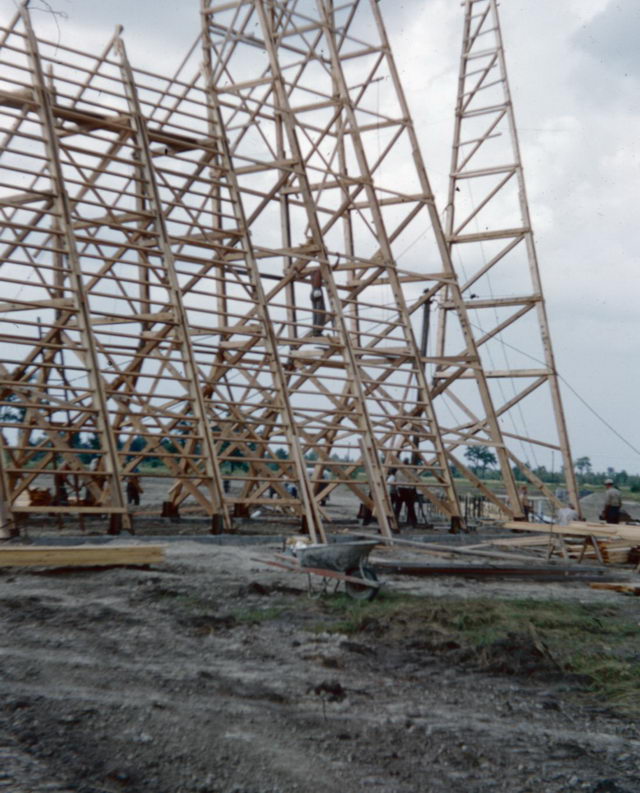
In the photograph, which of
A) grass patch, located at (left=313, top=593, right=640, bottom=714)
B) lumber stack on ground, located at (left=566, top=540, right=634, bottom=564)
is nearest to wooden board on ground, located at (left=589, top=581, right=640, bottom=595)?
grass patch, located at (left=313, top=593, right=640, bottom=714)

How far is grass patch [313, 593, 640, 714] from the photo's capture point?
23.7 feet

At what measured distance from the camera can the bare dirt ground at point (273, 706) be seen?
473 cm

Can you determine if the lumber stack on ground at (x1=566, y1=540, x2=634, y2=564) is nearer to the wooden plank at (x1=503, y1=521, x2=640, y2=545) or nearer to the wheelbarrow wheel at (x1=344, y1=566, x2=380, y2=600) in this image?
the wooden plank at (x1=503, y1=521, x2=640, y2=545)

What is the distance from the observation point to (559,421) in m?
21.8

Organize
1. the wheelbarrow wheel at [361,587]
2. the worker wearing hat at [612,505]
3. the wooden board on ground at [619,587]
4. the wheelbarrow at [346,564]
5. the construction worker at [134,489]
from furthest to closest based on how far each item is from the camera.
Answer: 1. the construction worker at [134,489]
2. the worker wearing hat at [612,505]
3. the wooden board on ground at [619,587]
4. the wheelbarrow wheel at [361,587]
5. the wheelbarrow at [346,564]

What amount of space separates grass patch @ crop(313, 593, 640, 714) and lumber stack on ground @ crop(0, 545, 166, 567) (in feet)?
8.44

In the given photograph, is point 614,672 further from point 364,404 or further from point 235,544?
point 364,404

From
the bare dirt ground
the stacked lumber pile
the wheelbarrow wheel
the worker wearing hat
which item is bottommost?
the bare dirt ground

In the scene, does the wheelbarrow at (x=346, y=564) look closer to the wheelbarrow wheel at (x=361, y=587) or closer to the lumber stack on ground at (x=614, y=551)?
the wheelbarrow wheel at (x=361, y=587)

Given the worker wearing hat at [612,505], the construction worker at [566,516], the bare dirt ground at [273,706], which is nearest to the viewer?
the bare dirt ground at [273,706]

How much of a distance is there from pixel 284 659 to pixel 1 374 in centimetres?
1106

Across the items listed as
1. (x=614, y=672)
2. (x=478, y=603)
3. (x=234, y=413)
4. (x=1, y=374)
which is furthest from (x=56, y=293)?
(x=614, y=672)

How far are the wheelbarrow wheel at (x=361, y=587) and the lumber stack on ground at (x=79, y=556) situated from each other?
8.65ft

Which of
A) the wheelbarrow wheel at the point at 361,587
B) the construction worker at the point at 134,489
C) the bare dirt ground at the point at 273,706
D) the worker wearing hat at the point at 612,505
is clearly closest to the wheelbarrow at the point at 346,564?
the wheelbarrow wheel at the point at 361,587
